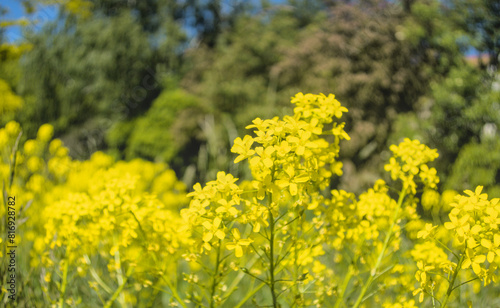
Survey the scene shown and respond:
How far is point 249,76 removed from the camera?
51.8ft

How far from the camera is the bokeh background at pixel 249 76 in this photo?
9688mm

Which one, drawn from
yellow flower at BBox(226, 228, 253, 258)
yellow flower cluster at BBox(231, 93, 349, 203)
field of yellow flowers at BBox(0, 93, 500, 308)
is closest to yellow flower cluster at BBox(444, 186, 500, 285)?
field of yellow flowers at BBox(0, 93, 500, 308)

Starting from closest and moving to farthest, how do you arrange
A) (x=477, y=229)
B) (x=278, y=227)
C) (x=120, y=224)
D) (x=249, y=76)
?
(x=477, y=229)
(x=278, y=227)
(x=120, y=224)
(x=249, y=76)

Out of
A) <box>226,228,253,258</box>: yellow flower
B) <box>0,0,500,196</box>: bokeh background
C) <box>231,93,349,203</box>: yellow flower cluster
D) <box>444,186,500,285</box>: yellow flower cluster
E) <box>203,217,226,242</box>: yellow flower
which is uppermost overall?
<box>231,93,349,203</box>: yellow flower cluster

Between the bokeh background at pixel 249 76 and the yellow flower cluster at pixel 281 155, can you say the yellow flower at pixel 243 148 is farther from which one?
the bokeh background at pixel 249 76

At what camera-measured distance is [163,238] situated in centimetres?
174

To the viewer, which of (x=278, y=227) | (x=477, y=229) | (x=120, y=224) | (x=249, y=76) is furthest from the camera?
(x=249, y=76)

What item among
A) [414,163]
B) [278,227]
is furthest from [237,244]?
[414,163]

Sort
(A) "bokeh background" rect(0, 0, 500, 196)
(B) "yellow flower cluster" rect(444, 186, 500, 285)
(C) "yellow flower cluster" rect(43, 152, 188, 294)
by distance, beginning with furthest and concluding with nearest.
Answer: (A) "bokeh background" rect(0, 0, 500, 196), (C) "yellow flower cluster" rect(43, 152, 188, 294), (B) "yellow flower cluster" rect(444, 186, 500, 285)

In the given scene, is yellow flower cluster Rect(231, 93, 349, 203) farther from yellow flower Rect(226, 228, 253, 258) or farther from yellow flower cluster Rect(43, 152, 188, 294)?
yellow flower cluster Rect(43, 152, 188, 294)

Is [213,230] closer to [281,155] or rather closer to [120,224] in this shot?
[281,155]

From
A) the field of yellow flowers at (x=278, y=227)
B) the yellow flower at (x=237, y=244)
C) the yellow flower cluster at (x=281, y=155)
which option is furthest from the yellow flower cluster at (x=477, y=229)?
the yellow flower at (x=237, y=244)

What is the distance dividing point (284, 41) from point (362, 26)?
4.99 metres

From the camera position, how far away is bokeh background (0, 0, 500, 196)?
9.69 m
